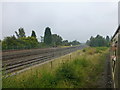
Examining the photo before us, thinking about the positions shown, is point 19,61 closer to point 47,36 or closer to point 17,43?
point 17,43

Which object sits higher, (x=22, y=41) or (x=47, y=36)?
(x=47, y=36)

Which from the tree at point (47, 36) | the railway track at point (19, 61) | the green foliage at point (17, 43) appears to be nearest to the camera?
the railway track at point (19, 61)

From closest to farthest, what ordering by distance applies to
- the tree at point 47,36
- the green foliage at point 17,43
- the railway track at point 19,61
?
the railway track at point 19,61 < the green foliage at point 17,43 < the tree at point 47,36

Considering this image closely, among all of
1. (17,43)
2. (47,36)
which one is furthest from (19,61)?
(47,36)

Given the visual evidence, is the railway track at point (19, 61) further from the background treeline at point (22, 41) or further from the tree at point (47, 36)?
the tree at point (47, 36)

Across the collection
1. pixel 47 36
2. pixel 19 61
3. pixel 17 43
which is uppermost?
pixel 47 36

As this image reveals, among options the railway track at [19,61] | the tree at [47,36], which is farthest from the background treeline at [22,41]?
the railway track at [19,61]

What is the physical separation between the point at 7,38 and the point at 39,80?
28.3 metres

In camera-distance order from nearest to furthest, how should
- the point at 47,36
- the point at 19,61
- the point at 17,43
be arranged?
the point at 19,61, the point at 17,43, the point at 47,36

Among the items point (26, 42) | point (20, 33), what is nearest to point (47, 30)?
point (20, 33)

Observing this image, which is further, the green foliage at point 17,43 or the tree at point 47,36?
the tree at point 47,36

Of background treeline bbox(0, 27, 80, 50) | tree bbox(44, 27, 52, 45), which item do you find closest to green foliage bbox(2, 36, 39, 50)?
background treeline bbox(0, 27, 80, 50)

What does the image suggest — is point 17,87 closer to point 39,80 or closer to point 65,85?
point 39,80

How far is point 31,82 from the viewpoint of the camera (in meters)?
4.37
